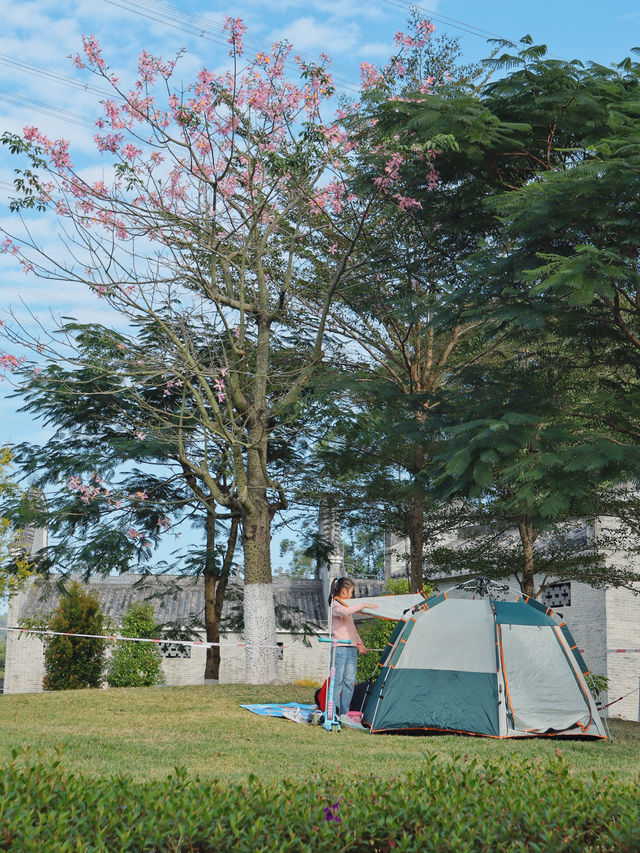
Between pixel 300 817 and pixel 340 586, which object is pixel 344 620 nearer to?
pixel 340 586

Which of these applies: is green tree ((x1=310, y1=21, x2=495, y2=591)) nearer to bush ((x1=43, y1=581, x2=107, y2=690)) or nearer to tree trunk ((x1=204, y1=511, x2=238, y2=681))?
tree trunk ((x1=204, y1=511, x2=238, y2=681))

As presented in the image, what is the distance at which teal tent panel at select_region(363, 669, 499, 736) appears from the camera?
898cm

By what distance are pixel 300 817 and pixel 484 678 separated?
5.71m

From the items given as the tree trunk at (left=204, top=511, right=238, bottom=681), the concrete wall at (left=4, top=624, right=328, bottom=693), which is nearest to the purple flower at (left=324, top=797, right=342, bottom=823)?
the tree trunk at (left=204, top=511, right=238, bottom=681)

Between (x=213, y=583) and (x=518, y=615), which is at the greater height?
(x=213, y=583)

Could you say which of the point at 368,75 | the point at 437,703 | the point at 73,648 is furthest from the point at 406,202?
the point at 73,648

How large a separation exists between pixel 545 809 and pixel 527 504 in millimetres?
5435

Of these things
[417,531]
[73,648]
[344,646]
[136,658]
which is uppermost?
[417,531]

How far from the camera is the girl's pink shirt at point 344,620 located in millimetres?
9305

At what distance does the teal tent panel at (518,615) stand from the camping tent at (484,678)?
1 centimetres

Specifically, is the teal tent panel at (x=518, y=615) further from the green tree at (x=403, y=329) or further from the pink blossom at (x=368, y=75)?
the pink blossom at (x=368, y=75)

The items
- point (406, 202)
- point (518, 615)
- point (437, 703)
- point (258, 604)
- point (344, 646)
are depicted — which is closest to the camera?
point (437, 703)

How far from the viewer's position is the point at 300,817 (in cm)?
386

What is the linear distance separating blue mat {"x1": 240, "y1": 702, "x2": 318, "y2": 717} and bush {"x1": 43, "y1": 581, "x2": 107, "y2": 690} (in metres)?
6.91
